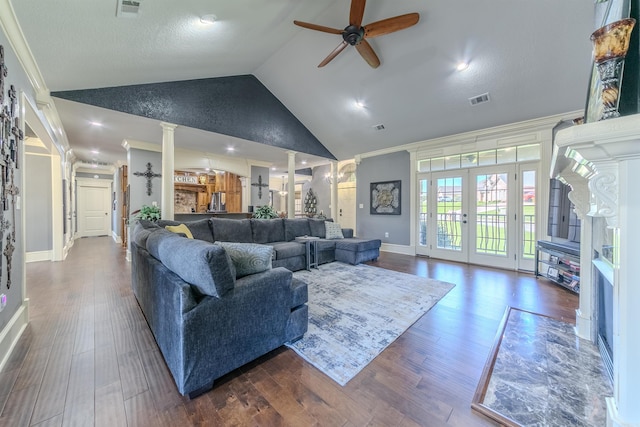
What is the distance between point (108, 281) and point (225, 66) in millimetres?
4014

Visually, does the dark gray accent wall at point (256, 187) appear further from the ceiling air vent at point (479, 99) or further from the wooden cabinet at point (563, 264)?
the wooden cabinet at point (563, 264)

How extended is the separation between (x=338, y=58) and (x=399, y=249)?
4396 mm

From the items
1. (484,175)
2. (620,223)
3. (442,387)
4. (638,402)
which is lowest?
(442,387)

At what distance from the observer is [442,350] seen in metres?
1.93

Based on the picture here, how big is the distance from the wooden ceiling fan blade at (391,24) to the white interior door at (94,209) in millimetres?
10800

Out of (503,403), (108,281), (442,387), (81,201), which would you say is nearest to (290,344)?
(442,387)

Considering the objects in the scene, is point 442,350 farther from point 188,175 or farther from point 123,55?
point 188,175

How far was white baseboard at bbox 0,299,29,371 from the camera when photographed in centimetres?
175

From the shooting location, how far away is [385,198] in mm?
6379

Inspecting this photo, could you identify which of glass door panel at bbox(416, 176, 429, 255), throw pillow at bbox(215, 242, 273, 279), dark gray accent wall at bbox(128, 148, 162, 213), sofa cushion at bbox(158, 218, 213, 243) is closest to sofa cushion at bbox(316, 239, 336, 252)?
sofa cushion at bbox(158, 218, 213, 243)

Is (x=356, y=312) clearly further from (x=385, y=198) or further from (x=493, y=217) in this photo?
(x=385, y=198)

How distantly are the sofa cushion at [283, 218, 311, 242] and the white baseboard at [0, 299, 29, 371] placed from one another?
11.3 ft

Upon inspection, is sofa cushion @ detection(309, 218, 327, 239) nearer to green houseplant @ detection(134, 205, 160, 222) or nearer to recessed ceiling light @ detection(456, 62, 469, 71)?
green houseplant @ detection(134, 205, 160, 222)

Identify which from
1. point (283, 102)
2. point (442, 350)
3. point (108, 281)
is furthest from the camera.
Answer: point (283, 102)
